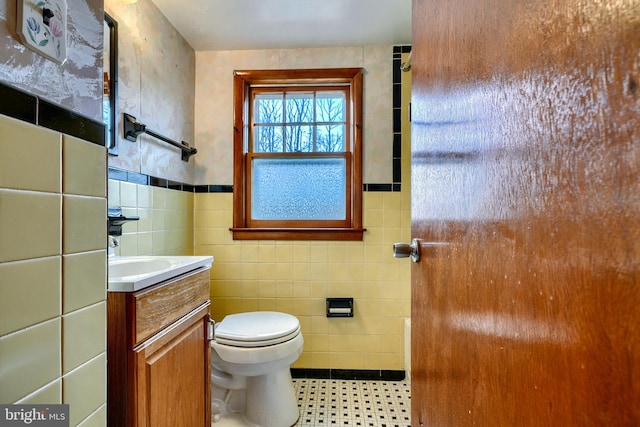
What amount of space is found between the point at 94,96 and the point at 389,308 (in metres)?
1.87

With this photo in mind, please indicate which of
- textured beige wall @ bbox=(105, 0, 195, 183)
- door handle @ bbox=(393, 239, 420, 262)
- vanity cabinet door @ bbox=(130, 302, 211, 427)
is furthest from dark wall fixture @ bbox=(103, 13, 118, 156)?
door handle @ bbox=(393, 239, 420, 262)

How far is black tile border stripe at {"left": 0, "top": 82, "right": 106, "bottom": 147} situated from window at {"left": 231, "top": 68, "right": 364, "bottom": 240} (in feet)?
4.91

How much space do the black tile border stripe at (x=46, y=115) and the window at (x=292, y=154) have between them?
150cm

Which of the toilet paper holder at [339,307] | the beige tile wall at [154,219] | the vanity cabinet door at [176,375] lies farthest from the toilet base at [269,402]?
the beige tile wall at [154,219]

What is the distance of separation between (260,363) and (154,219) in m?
0.89

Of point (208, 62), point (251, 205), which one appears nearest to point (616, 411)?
point (251, 205)

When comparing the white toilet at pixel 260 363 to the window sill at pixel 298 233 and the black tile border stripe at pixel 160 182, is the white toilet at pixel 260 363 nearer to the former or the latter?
the window sill at pixel 298 233

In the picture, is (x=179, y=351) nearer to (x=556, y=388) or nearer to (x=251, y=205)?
(x=556, y=388)

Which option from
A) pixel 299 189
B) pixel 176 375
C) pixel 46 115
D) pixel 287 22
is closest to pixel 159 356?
pixel 176 375

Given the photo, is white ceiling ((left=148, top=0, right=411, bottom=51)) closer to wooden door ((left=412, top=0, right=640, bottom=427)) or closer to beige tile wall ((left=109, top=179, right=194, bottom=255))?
beige tile wall ((left=109, top=179, right=194, bottom=255))

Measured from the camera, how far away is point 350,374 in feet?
6.61

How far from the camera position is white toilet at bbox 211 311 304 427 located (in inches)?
56.3

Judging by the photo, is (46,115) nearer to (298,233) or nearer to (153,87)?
(153,87)

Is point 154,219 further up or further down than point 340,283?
further up
